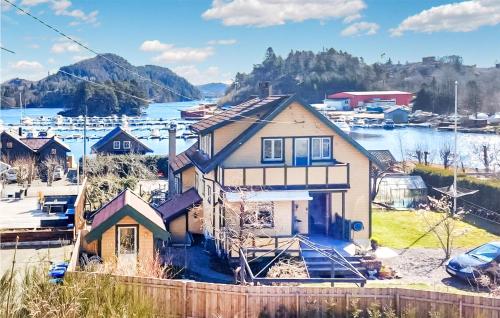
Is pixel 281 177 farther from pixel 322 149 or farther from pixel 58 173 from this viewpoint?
pixel 58 173

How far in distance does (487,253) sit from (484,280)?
207 centimetres

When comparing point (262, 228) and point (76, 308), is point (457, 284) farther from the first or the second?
point (76, 308)

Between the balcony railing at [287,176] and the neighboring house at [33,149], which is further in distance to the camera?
the neighboring house at [33,149]

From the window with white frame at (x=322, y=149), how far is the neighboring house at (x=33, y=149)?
30777 mm

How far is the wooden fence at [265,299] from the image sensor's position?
1231 cm

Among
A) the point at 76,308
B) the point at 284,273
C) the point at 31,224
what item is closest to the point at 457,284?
the point at 284,273

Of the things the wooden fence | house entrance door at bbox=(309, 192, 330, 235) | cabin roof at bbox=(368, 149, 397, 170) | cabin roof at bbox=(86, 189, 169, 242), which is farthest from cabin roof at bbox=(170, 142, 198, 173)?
cabin roof at bbox=(368, 149, 397, 170)

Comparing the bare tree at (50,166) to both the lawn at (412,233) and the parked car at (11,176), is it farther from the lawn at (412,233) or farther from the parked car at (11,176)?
the lawn at (412,233)

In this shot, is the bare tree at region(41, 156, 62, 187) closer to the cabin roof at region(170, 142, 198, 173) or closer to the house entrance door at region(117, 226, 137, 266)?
the cabin roof at region(170, 142, 198, 173)

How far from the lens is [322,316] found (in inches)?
492

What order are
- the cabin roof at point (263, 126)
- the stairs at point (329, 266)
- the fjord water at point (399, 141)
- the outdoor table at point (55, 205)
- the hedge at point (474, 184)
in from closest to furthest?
1. the stairs at point (329, 266)
2. the cabin roof at point (263, 126)
3. the outdoor table at point (55, 205)
4. the hedge at point (474, 184)
5. the fjord water at point (399, 141)

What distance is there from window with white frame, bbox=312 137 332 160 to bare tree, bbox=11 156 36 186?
24.2m

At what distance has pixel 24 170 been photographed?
133 ft

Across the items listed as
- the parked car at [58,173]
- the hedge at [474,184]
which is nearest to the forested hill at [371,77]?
the parked car at [58,173]
